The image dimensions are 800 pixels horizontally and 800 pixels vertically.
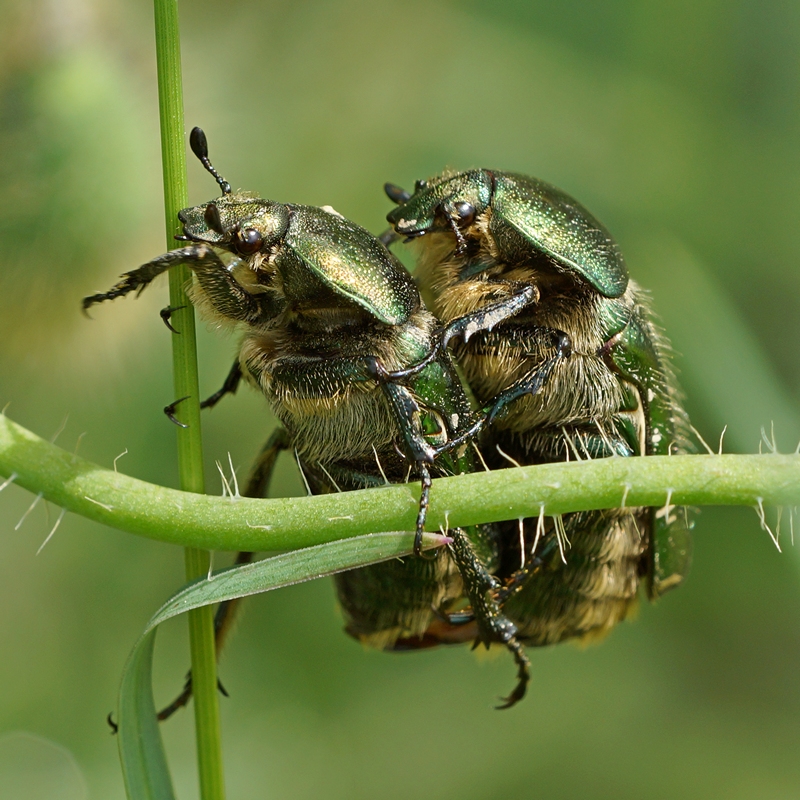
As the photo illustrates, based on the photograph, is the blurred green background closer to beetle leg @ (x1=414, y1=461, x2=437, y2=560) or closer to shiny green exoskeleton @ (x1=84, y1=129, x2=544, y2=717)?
shiny green exoskeleton @ (x1=84, y1=129, x2=544, y2=717)

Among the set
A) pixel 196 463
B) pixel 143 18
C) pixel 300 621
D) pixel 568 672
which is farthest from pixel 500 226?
pixel 568 672

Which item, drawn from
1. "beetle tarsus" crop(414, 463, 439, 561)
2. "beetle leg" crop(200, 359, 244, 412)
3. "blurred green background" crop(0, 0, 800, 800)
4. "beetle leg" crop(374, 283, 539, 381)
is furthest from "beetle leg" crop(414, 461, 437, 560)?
"blurred green background" crop(0, 0, 800, 800)

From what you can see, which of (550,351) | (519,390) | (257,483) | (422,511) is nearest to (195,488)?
(422,511)

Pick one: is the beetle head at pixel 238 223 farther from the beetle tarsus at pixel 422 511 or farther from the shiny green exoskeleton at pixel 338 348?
the beetle tarsus at pixel 422 511

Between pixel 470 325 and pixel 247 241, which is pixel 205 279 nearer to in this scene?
pixel 247 241

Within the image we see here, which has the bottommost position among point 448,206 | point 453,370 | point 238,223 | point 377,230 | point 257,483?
point 257,483

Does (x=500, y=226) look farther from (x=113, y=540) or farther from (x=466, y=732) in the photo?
(x=466, y=732)
